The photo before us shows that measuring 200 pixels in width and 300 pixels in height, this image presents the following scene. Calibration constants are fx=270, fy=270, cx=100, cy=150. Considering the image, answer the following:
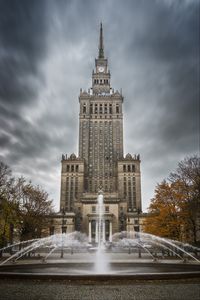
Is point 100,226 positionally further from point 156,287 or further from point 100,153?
point 156,287

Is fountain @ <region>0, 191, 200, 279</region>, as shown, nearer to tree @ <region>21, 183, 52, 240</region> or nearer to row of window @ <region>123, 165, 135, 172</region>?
tree @ <region>21, 183, 52, 240</region>

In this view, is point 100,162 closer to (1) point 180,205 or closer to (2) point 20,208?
(2) point 20,208

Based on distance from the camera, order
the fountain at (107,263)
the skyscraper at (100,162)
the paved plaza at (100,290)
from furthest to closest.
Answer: the skyscraper at (100,162) → the fountain at (107,263) → the paved plaza at (100,290)

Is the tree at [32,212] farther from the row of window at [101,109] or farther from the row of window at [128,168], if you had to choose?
the row of window at [101,109]

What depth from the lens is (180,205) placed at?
37.6 meters

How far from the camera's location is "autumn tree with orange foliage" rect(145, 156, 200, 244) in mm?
35562

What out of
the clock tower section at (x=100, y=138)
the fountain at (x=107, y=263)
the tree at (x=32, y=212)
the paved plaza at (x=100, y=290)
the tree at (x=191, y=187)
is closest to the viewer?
the paved plaza at (x=100, y=290)

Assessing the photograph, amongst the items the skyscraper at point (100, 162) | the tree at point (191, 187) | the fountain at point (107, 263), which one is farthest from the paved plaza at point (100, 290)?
the skyscraper at point (100, 162)

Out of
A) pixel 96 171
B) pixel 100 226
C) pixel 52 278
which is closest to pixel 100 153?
pixel 96 171

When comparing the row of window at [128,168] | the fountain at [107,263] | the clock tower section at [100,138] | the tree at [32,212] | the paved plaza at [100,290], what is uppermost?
the clock tower section at [100,138]

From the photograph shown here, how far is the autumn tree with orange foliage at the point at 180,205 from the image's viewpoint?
117 ft

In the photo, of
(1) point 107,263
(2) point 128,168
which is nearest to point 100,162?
(2) point 128,168

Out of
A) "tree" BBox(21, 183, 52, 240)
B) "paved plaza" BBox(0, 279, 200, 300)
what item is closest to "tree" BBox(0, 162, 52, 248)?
"tree" BBox(21, 183, 52, 240)

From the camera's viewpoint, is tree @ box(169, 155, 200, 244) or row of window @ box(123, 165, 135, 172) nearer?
tree @ box(169, 155, 200, 244)
